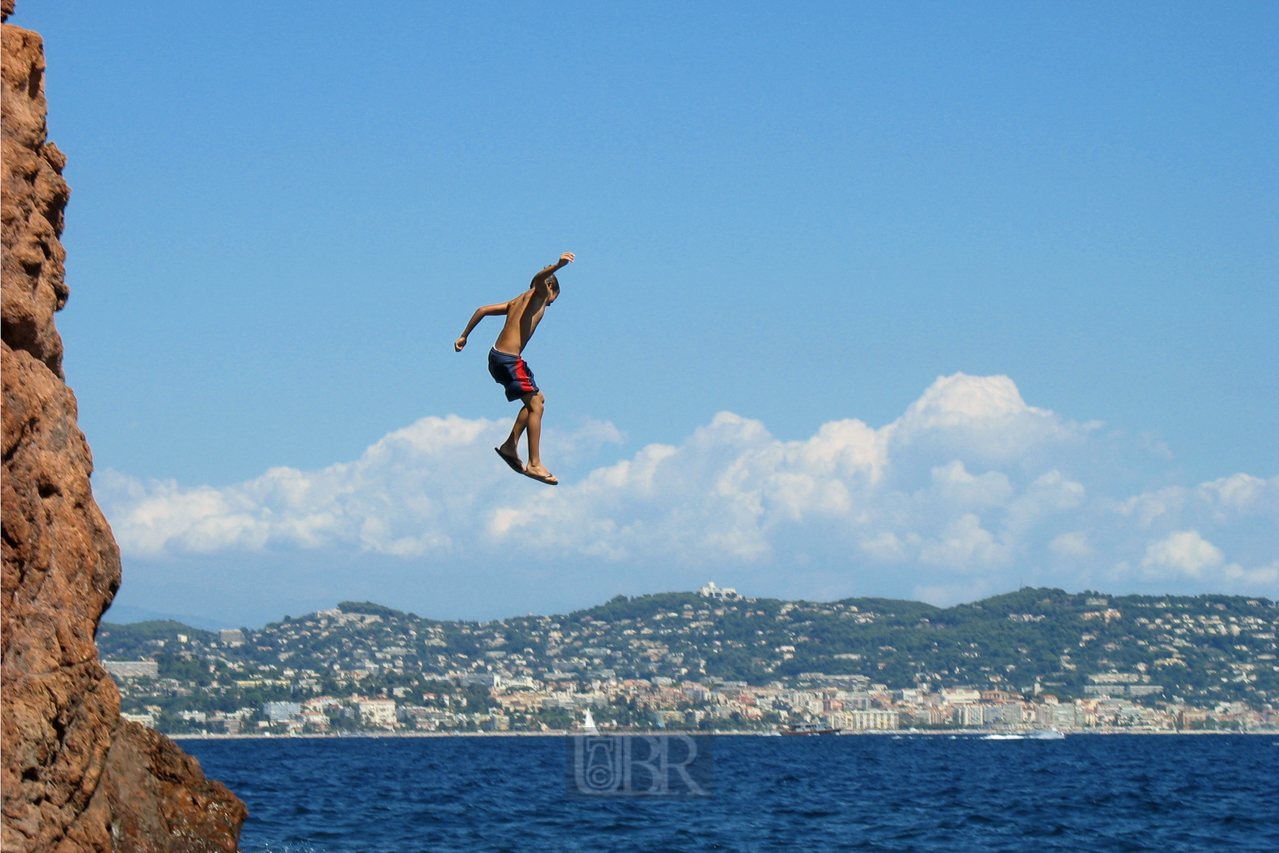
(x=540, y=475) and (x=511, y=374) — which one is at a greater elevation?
(x=511, y=374)

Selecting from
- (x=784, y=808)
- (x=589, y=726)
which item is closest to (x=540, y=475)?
(x=784, y=808)

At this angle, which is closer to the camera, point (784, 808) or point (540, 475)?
point (540, 475)

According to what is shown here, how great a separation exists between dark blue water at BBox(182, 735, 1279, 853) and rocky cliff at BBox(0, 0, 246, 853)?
2716 centimetres

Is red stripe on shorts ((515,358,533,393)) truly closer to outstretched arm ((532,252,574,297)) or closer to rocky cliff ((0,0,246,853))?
outstretched arm ((532,252,574,297))

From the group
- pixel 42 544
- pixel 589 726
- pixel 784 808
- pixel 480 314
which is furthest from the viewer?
pixel 589 726

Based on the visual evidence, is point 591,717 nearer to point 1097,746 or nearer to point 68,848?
point 1097,746

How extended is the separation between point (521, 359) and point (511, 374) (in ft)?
0.71

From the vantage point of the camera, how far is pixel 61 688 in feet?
46.5

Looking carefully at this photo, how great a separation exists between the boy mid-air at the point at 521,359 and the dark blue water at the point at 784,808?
27887mm

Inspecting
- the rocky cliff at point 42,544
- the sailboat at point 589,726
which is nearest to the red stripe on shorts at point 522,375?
the rocky cliff at point 42,544

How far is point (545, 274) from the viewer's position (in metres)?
15.6

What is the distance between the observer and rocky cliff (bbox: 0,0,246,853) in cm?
1355

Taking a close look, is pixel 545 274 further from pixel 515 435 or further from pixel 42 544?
pixel 42 544

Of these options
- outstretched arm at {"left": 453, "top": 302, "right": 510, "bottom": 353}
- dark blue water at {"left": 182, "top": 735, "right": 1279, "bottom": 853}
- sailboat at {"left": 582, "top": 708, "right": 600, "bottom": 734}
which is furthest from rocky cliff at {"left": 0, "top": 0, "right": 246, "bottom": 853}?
sailboat at {"left": 582, "top": 708, "right": 600, "bottom": 734}
